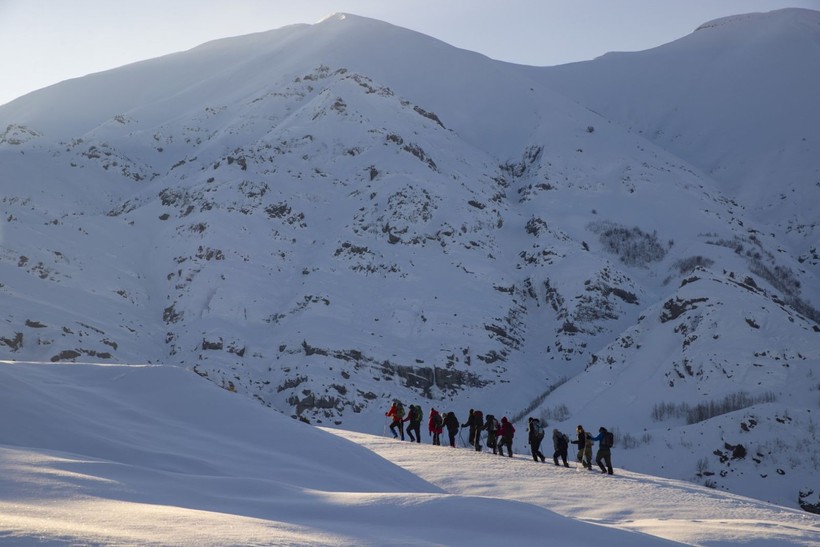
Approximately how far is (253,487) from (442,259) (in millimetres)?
45803

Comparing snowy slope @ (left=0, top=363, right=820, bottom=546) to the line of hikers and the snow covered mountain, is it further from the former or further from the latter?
the snow covered mountain

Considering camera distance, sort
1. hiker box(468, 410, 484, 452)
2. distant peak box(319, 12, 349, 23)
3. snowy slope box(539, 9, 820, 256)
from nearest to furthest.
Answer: hiker box(468, 410, 484, 452)
snowy slope box(539, 9, 820, 256)
distant peak box(319, 12, 349, 23)

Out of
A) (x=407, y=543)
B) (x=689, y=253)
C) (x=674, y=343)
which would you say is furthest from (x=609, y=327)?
(x=407, y=543)

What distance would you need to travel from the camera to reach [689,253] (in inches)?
2352

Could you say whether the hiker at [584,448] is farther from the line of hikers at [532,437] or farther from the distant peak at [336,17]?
the distant peak at [336,17]

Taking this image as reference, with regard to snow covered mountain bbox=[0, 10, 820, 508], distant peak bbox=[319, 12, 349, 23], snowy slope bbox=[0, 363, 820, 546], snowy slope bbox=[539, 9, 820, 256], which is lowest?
snowy slope bbox=[0, 363, 820, 546]

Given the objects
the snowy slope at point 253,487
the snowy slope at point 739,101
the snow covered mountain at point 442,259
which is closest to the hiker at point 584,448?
the snowy slope at point 253,487

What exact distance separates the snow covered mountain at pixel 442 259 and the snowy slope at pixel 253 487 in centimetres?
1417

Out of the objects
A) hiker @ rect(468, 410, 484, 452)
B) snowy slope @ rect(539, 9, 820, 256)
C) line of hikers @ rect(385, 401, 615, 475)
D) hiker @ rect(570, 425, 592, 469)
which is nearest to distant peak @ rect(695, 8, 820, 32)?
snowy slope @ rect(539, 9, 820, 256)

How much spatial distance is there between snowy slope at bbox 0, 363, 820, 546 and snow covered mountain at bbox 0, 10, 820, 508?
1417 cm

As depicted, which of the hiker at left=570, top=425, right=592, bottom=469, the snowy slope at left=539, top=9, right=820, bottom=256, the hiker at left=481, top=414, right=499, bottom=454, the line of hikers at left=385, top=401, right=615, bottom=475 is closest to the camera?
the line of hikers at left=385, top=401, right=615, bottom=475

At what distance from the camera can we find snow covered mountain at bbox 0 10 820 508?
3888cm

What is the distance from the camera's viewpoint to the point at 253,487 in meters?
11.6

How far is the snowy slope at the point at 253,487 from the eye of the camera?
8.05 metres
